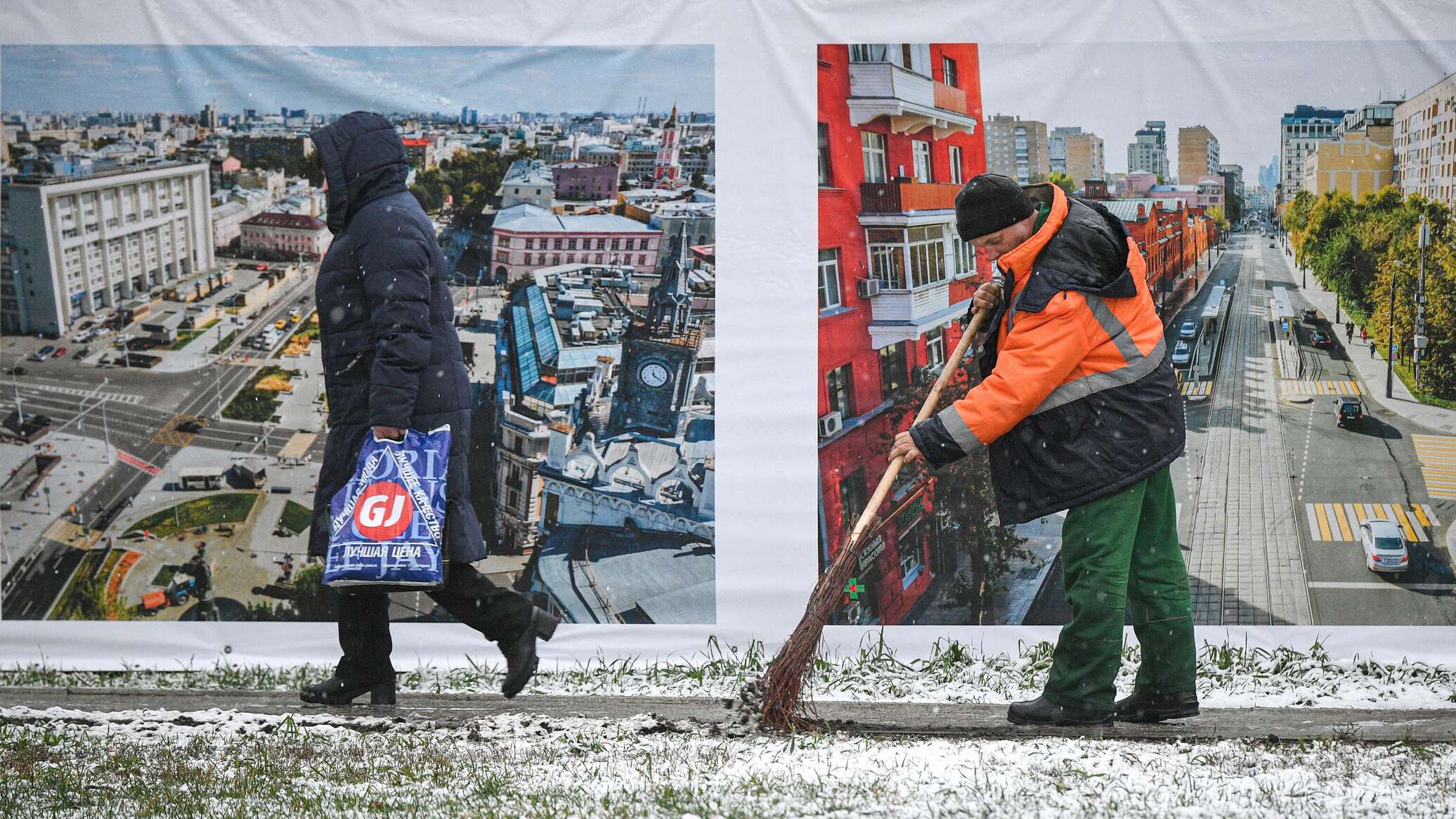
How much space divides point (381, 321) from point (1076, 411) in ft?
7.63

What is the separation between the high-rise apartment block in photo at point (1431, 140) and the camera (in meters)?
5.24

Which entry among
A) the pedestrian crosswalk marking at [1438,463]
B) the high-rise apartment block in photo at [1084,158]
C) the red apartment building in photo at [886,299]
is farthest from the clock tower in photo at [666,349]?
the pedestrian crosswalk marking at [1438,463]

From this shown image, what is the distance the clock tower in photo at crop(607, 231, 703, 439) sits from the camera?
542 centimetres

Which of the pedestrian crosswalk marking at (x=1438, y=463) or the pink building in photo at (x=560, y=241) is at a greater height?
A: the pink building in photo at (x=560, y=241)

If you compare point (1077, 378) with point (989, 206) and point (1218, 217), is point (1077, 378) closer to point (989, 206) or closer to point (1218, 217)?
point (989, 206)

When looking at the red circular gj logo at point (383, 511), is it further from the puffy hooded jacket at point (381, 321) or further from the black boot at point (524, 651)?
the black boot at point (524, 651)

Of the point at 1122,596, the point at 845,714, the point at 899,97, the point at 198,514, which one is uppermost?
the point at 899,97

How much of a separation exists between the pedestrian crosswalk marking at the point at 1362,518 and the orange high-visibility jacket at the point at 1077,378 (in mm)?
1828

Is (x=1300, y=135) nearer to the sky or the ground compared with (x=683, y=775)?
nearer to the sky

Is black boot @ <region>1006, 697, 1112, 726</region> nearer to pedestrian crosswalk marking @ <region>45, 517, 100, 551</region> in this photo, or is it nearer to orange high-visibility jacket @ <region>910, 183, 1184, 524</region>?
orange high-visibility jacket @ <region>910, 183, 1184, 524</region>

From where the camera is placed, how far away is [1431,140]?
209 inches

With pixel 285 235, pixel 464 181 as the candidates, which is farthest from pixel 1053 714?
pixel 285 235

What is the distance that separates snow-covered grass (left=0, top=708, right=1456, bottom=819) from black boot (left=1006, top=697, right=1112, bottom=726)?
0.48 ft

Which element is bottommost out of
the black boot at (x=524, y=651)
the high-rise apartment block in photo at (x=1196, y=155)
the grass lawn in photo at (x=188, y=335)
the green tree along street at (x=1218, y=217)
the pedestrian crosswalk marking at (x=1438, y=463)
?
the black boot at (x=524, y=651)
